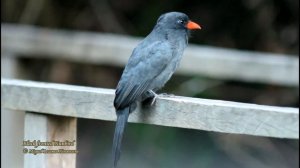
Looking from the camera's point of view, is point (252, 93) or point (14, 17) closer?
point (252, 93)

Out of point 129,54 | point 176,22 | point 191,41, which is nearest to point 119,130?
point 176,22

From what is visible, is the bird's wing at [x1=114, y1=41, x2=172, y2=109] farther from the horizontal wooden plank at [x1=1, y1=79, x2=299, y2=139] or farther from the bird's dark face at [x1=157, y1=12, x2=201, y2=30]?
the bird's dark face at [x1=157, y1=12, x2=201, y2=30]

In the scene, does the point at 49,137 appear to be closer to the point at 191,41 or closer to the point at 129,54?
the point at 129,54

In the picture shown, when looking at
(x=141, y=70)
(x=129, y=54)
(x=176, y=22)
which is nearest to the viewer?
(x=141, y=70)

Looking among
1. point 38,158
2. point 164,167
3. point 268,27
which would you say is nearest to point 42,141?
point 38,158

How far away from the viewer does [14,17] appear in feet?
28.2

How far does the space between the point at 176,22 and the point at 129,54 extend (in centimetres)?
186

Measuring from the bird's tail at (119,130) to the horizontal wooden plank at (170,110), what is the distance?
0.07 meters

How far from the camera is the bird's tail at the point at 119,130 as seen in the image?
10.6 ft

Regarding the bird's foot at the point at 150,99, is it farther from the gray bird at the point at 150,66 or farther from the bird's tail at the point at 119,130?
the bird's tail at the point at 119,130

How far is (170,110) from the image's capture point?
3180 millimetres

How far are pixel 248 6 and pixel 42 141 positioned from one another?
5.04m

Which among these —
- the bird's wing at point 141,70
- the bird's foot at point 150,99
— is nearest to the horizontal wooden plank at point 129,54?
the bird's wing at point 141,70

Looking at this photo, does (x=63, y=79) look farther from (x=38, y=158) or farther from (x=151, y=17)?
(x=38, y=158)
